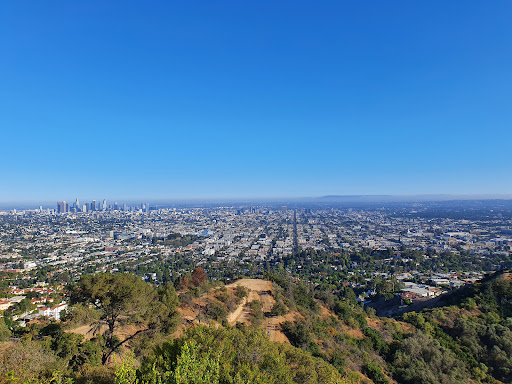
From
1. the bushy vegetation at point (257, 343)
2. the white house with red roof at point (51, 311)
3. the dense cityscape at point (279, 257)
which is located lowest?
the dense cityscape at point (279, 257)

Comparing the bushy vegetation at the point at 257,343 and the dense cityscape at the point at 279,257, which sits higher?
the bushy vegetation at the point at 257,343

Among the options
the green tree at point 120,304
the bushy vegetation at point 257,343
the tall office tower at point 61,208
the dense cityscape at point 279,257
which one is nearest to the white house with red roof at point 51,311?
the dense cityscape at point 279,257

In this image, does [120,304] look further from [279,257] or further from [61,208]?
[61,208]

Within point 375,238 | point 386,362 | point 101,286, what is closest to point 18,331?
point 101,286

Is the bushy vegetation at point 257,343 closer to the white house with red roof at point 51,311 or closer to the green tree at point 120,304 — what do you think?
the green tree at point 120,304

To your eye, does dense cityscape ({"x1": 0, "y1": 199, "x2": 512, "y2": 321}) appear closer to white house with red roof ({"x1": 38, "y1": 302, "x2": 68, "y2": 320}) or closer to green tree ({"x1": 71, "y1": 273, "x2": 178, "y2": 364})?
white house with red roof ({"x1": 38, "y1": 302, "x2": 68, "y2": 320})

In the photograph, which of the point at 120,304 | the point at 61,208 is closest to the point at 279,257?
the point at 120,304

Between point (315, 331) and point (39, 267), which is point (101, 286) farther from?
point (39, 267)

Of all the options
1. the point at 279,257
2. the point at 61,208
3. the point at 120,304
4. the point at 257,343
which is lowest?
the point at 279,257

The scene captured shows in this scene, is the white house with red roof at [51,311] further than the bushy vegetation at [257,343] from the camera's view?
Yes

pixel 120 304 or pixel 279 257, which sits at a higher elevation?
pixel 120 304

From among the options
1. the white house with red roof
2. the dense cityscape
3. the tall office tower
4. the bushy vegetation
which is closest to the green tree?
the bushy vegetation
